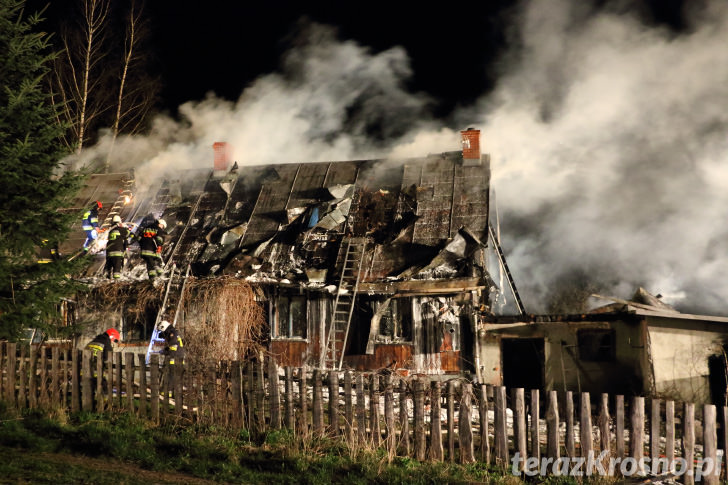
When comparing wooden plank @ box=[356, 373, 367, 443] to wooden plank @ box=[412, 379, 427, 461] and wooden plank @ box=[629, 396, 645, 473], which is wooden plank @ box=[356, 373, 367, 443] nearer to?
wooden plank @ box=[412, 379, 427, 461]

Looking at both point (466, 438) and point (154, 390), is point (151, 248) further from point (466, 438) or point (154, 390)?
point (466, 438)

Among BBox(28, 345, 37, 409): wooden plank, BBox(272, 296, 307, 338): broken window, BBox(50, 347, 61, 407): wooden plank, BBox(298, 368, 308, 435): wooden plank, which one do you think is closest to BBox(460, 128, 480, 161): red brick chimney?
BBox(272, 296, 307, 338): broken window

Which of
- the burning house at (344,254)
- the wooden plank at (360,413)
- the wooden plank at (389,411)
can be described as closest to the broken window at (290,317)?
the burning house at (344,254)

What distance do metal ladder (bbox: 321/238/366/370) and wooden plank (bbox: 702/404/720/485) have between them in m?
7.95

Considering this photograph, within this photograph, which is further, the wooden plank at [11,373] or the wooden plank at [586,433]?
the wooden plank at [11,373]

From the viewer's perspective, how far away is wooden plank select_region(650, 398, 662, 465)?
6.15 m

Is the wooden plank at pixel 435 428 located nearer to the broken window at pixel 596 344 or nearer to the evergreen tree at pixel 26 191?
the evergreen tree at pixel 26 191

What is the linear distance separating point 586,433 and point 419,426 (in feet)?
6.05

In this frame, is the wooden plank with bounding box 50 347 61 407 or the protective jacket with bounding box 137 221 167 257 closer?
the wooden plank with bounding box 50 347 61 407

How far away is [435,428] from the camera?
6.82 metres

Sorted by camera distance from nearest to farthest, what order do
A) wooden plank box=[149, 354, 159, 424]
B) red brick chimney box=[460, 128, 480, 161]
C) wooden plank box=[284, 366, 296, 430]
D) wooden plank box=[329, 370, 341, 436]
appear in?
wooden plank box=[329, 370, 341, 436] → wooden plank box=[284, 366, 296, 430] → wooden plank box=[149, 354, 159, 424] → red brick chimney box=[460, 128, 480, 161]

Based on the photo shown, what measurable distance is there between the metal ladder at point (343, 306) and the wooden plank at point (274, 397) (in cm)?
540

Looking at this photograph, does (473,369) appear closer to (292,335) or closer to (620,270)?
(292,335)

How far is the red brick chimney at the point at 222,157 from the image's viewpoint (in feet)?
61.0
